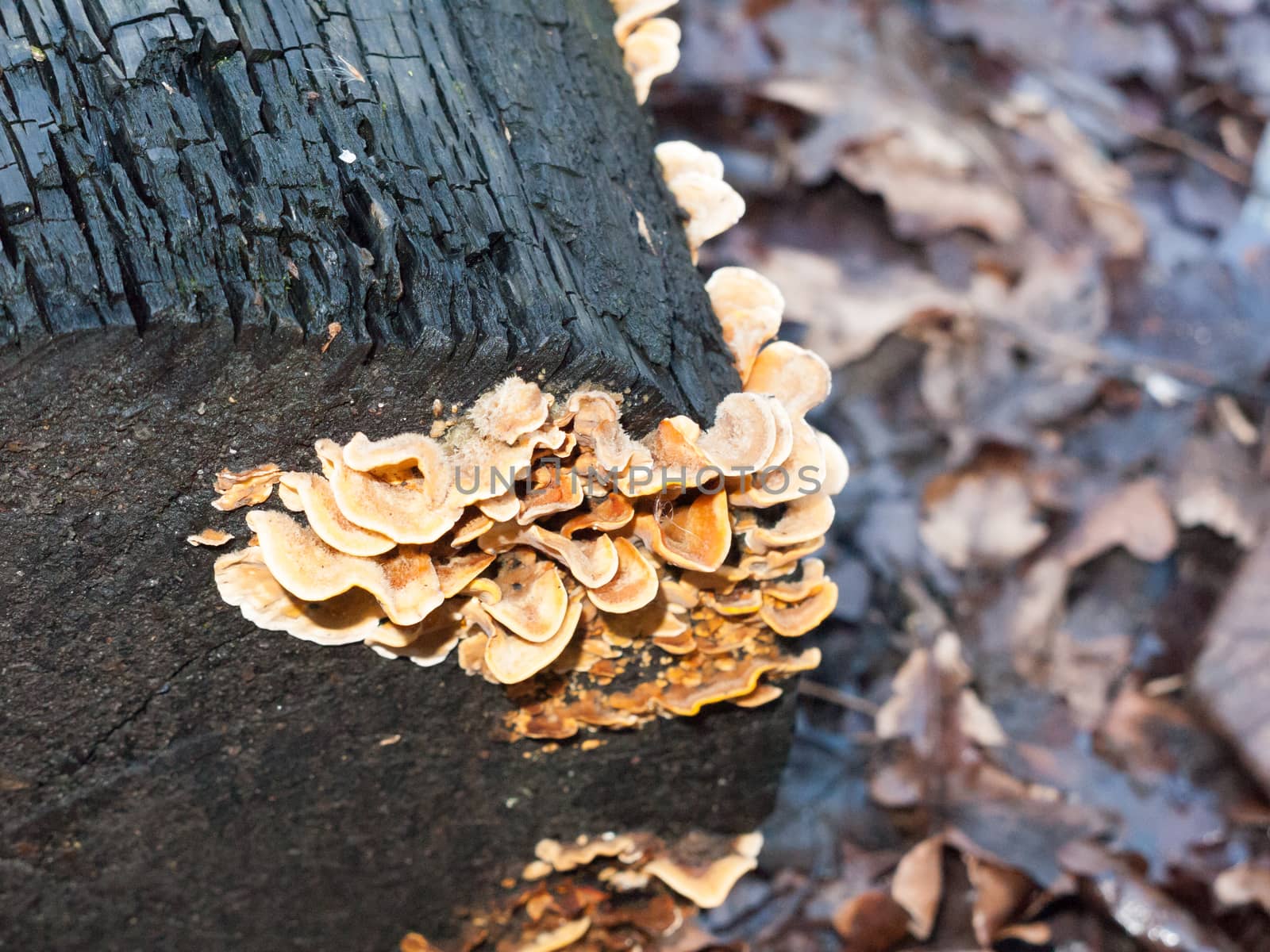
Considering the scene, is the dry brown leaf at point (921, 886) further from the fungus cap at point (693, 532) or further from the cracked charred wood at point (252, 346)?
the fungus cap at point (693, 532)

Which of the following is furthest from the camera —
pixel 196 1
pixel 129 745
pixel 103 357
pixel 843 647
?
pixel 843 647

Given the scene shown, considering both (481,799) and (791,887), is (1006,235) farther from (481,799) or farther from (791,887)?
(481,799)

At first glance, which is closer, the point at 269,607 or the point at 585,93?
the point at 269,607

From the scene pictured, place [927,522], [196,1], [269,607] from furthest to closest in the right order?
[927,522] < [269,607] < [196,1]

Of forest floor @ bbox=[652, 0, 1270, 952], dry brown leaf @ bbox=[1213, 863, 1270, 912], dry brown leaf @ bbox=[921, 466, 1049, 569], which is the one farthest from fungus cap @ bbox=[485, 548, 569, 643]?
dry brown leaf @ bbox=[921, 466, 1049, 569]

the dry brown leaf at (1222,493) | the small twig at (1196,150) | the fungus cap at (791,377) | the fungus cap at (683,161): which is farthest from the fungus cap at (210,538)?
the small twig at (1196,150)

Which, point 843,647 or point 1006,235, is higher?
point 1006,235

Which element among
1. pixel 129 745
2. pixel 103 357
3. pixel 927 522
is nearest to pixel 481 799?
pixel 129 745
